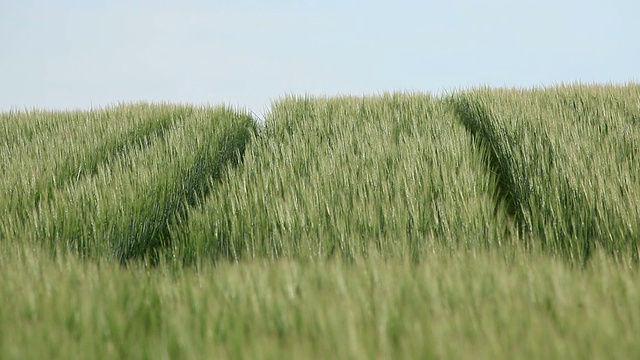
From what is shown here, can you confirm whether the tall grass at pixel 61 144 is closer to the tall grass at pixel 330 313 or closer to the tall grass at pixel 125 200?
the tall grass at pixel 125 200

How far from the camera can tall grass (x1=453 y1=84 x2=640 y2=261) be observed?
1971mm

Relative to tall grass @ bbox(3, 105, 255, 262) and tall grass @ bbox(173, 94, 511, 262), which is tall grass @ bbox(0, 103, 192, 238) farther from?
tall grass @ bbox(173, 94, 511, 262)

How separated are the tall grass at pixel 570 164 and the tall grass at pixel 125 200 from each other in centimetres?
137

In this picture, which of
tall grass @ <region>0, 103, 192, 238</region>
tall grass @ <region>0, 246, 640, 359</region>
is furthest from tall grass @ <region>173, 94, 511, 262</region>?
tall grass @ <region>0, 103, 192, 238</region>

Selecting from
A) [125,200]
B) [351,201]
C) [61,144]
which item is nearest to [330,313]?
[351,201]

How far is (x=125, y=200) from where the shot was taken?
2.25 metres

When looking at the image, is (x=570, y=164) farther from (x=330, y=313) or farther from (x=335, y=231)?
(x=330, y=313)

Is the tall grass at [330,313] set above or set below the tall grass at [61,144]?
below

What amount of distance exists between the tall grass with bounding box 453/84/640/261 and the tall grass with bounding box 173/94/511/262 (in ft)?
0.52

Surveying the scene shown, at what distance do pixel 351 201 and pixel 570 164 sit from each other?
932mm

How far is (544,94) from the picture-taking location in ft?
13.1

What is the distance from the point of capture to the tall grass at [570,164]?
197 cm

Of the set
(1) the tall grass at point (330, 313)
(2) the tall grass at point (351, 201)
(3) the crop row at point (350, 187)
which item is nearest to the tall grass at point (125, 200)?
(3) the crop row at point (350, 187)

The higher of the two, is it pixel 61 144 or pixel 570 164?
pixel 61 144
